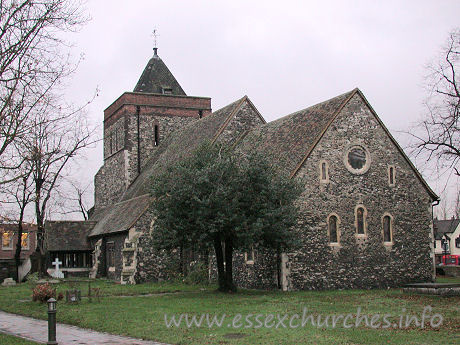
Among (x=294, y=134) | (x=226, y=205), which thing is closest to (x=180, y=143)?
(x=294, y=134)

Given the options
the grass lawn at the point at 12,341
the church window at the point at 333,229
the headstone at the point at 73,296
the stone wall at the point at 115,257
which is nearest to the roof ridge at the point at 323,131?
the church window at the point at 333,229

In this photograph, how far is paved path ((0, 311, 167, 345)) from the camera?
1295 cm

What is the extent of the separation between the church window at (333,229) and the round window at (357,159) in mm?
2480

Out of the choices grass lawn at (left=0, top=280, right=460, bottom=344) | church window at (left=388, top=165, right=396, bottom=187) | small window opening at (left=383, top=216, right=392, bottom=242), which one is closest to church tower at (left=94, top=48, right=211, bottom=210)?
grass lawn at (left=0, top=280, right=460, bottom=344)

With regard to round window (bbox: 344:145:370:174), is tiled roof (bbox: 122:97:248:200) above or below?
above

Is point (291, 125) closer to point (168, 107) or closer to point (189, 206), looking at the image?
point (189, 206)

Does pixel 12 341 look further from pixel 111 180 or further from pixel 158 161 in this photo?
pixel 111 180

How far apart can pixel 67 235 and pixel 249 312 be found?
90.3 feet

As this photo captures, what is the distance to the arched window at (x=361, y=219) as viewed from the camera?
88.7ft

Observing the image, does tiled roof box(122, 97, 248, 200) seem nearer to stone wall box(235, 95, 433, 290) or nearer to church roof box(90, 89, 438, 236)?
church roof box(90, 89, 438, 236)

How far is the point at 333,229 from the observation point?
87.0 feet

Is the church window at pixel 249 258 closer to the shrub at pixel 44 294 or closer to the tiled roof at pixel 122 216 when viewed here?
the tiled roof at pixel 122 216

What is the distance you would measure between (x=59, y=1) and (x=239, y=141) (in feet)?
59.4

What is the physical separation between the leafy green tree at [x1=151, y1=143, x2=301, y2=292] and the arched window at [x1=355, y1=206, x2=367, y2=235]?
4851 mm
